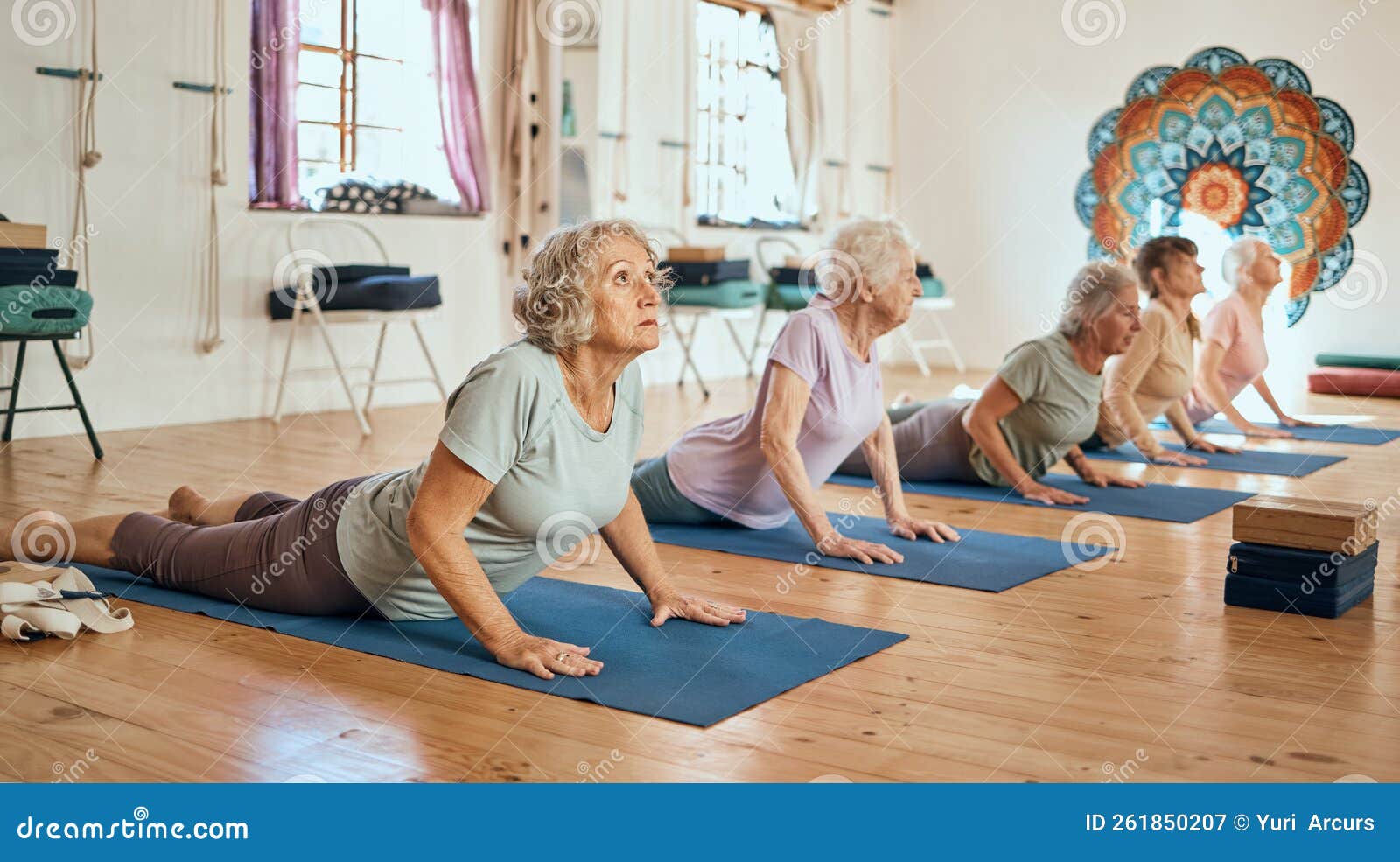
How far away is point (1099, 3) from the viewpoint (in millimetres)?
9195

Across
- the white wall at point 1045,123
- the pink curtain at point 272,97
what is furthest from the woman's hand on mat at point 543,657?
the white wall at point 1045,123

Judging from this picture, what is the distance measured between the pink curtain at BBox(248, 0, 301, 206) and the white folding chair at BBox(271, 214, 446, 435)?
232mm

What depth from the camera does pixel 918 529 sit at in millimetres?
3760

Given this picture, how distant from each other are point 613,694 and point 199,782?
68 centimetres

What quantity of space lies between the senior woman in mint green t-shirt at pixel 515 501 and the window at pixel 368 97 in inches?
150

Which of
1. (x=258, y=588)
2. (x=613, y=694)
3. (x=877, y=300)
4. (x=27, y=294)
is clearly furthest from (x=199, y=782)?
(x=27, y=294)

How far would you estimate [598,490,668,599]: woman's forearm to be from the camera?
2666mm

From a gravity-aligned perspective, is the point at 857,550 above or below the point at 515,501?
below

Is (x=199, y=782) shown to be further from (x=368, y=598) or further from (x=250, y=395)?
(x=250, y=395)

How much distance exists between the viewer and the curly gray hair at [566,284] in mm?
2379

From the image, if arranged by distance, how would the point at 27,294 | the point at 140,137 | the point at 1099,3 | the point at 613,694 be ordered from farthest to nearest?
the point at 1099,3
the point at 140,137
the point at 27,294
the point at 613,694

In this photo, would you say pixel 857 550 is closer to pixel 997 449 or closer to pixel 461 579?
pixel 997 449

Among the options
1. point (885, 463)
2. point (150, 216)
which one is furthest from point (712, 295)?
point (885, 463)

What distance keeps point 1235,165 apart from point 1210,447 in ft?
12.7
